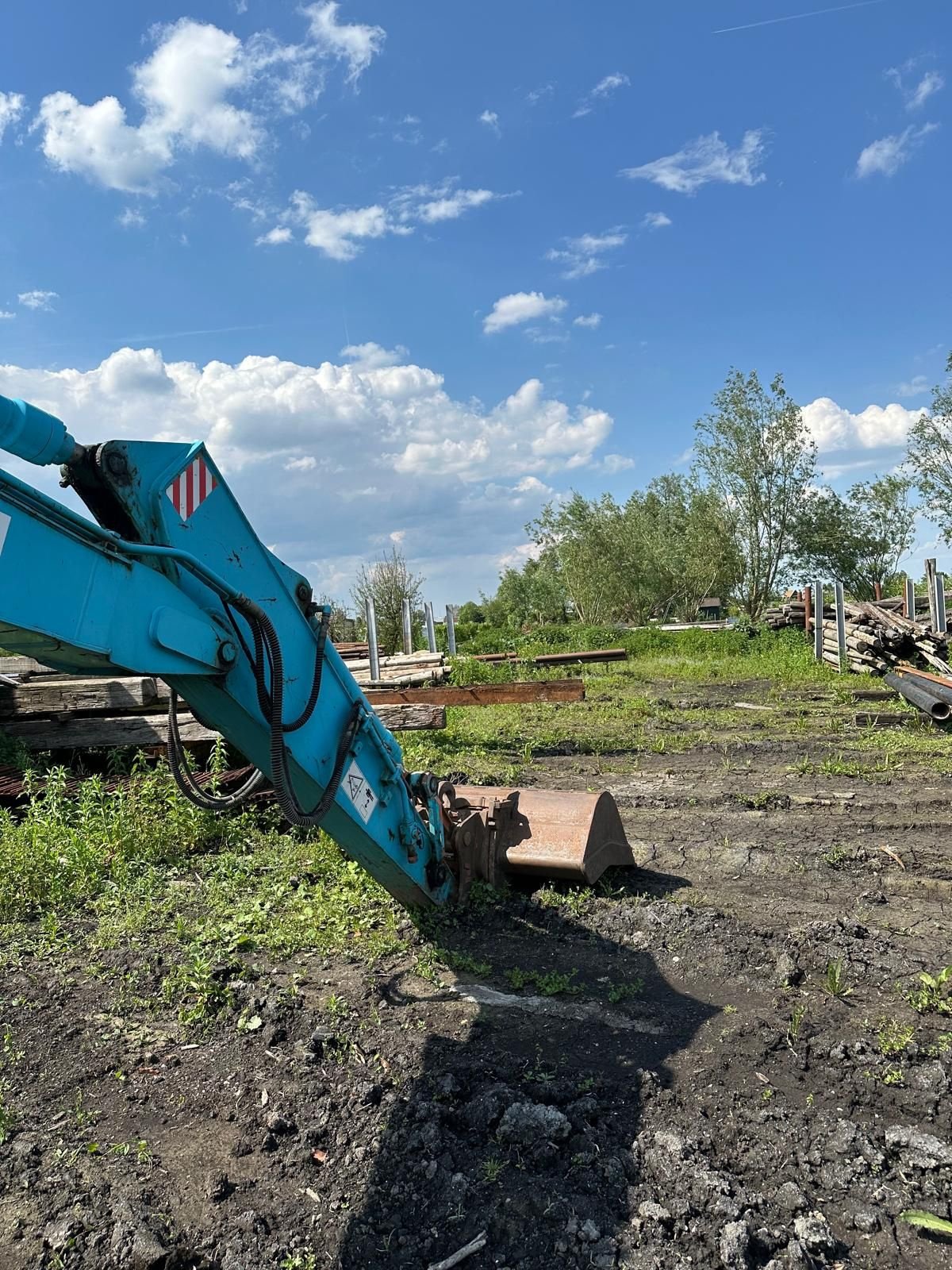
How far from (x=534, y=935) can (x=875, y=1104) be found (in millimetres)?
1913

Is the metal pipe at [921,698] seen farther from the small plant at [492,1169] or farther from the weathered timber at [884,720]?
the small plant at [492,1169]

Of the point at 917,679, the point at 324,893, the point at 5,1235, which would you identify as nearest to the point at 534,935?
the point at 324,893

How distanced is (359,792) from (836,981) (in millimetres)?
2208

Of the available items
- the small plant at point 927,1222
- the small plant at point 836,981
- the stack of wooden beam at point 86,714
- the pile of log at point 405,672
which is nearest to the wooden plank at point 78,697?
the stack of wooden beam at point 86,714

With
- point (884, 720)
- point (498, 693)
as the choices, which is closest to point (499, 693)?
point (498, 693)

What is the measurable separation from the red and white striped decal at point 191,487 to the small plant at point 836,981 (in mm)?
3250

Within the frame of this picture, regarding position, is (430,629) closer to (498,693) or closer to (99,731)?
(498,693)

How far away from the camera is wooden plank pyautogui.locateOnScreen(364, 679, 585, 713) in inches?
495

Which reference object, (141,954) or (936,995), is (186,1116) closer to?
(141,954)

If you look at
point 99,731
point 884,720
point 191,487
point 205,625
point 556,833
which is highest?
point 191,487

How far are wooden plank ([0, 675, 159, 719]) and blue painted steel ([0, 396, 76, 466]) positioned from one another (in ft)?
19.7

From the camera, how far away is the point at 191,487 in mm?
2848

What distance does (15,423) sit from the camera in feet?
7.48

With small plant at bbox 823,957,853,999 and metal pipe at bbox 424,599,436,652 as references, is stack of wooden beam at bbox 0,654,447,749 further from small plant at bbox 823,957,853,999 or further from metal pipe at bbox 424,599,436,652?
metal pipe at bbox 424,599,436,652
